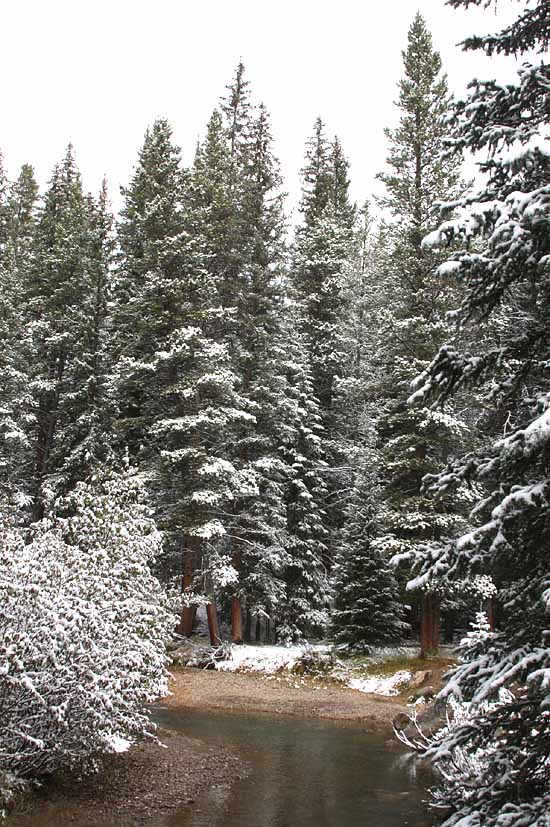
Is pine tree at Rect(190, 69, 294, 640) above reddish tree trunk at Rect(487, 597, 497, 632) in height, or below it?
above

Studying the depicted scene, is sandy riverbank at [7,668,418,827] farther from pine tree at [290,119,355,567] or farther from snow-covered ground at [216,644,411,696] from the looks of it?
pine tree at [290,119,355,567]

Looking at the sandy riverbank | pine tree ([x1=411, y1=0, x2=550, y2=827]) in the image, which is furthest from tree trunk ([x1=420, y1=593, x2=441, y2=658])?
pine tree ([x1=411, y1=0, x2=550, y2=827])

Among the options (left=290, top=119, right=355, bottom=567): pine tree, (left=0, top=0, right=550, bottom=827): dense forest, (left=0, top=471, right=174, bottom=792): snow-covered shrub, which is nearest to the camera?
(left=0, top=471, right=174, bottom=792): snow-covered shrub

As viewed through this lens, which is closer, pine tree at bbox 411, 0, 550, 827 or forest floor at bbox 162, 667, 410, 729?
pine tree at bbox 411, 0, 550, 827

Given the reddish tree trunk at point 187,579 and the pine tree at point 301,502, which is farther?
the pine tree at point 301,502

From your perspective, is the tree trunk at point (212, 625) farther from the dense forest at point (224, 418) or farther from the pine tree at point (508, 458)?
the pine tree at point (508, 458)

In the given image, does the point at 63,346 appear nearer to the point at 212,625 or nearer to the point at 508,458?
the point at 212,625

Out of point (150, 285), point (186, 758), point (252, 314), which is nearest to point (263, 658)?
point (186, 758)

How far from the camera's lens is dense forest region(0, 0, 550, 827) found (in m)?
10.3

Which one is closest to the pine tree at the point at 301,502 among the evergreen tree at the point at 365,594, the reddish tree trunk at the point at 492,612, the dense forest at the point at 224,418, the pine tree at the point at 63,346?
the dense forest at the point at 224,418

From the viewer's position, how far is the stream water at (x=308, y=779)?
10281mm

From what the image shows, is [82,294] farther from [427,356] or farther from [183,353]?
[427,356]

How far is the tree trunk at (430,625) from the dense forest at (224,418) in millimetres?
97

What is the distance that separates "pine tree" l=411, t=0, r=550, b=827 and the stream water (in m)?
5.02
